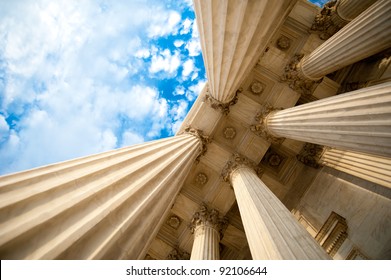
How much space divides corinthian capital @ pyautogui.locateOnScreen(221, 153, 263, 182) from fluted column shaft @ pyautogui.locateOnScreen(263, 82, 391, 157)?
16.7 ft

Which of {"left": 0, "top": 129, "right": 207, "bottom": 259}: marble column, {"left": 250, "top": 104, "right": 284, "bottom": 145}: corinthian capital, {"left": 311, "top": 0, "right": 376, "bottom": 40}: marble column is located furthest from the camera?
{"left": 250, "top": 104, "right": 284, "bottom": 145}: corinthian capital

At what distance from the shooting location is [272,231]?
6.23m

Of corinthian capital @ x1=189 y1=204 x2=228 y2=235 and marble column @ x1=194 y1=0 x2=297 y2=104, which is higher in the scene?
marble column @ x1=194 y1=0 x2=297 y2=104

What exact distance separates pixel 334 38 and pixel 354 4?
329cm

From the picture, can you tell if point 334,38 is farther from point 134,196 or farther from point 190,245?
point 190,245

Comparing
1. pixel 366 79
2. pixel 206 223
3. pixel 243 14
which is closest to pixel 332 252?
pixel 206 223

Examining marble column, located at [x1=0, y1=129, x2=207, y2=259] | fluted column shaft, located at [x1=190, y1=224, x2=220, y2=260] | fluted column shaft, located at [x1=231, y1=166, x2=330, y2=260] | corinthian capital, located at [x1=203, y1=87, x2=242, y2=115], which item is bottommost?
fluted column shaft, located at [x1=190, y1=224, x2=220, y2=260]

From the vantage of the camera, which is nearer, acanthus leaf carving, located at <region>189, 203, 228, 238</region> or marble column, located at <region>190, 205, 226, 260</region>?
marble column, located at <region>190, 205, 226, 260</region>

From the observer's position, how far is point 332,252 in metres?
10.6

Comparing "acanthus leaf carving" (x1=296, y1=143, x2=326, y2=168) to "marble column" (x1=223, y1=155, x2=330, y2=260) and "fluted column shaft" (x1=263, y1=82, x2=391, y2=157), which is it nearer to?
"marble column" (x1=223, y1=155, x2=330, y2=260)

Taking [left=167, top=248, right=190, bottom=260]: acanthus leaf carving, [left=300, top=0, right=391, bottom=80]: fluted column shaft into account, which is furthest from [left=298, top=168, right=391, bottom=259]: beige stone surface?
[left=167, top=248, right=190, bottom=260]: acanthus leaf carving

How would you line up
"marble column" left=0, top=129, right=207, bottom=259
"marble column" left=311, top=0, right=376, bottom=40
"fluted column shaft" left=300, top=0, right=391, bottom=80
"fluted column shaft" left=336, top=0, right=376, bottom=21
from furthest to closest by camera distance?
"marble column" left=311, top=0, right=376, bottom=40 → "fluted column shaft" left=336, top=0, right=376, bottom=21 → "fluted column shaft" left=300, top=0, right=391, bottom=80 → "marble column" left=0, top=129, right=207, bottom=259

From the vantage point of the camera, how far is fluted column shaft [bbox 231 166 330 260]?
17.3 feet

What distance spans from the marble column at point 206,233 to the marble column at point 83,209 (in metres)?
4.64
